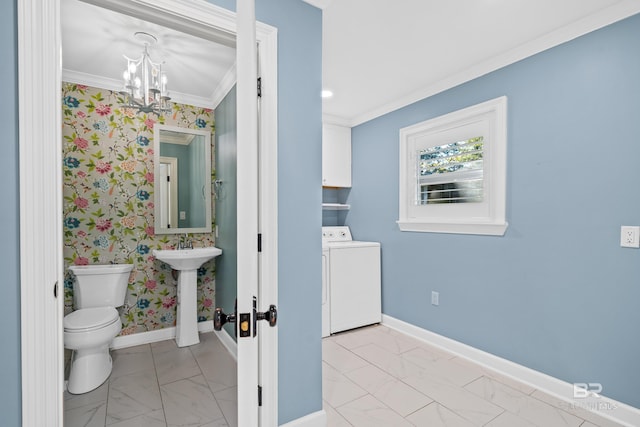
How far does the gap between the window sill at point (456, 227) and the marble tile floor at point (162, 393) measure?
2.10m

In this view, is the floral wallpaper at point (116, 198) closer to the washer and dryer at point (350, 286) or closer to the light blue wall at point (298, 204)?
the washer and dryer at point (350, 286)

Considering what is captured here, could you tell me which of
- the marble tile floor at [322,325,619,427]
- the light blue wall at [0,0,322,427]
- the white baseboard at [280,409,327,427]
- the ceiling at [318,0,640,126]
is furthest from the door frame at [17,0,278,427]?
the marble tile floor at [322,325,619,427]

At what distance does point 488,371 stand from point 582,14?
2548 millimetres

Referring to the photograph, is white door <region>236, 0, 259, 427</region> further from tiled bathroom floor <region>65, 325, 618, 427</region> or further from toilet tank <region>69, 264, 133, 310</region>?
toilet tank <region>69, 264, 133, 310</region>

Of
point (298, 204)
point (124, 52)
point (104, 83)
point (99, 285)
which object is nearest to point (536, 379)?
point (298, 204)

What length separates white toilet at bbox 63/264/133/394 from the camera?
211 centimetres

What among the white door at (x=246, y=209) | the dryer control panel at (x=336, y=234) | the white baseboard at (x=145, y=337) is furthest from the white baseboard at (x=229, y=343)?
the white door at (x=246, y=209)

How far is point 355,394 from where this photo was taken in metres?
2.09

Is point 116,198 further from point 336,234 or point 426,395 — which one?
point 426,395

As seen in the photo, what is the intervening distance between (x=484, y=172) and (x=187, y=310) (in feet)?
9.75

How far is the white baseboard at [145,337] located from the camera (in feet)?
9.36

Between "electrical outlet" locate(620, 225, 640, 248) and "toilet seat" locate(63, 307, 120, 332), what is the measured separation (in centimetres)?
343

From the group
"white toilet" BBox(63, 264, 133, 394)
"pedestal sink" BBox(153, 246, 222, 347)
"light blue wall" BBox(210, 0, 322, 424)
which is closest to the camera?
"light blue wall" BBox(210, 0, 322, 424)

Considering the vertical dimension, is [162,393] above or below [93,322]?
below
